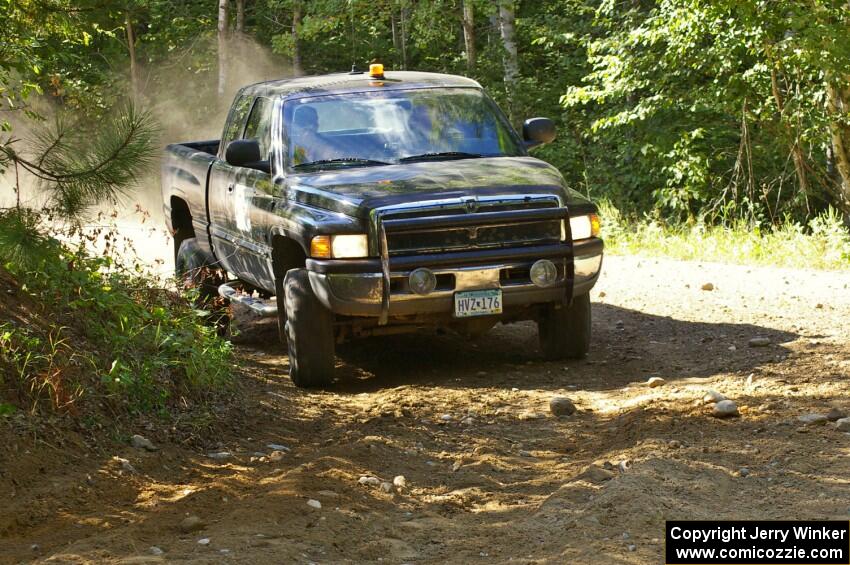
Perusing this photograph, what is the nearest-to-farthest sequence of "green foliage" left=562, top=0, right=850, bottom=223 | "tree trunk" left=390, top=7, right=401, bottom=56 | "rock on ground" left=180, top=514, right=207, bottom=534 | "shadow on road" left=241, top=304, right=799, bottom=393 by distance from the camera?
"rock on ground" left=180, top=514, right=207, bottom=534 < "shadow on road" left=241, top=304, right=799, bottom=393 < "green foliage" left=562, top=0, right=850, bottom=223 < "tree trunk" left=390, top=7, right=401, bottom=56

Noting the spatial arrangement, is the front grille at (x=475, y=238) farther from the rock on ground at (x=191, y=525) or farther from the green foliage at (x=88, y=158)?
the rock on ground at (x=191, y=525)

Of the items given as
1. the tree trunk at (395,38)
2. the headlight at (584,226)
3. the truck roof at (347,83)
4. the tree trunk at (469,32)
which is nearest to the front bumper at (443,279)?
the headlight at (584,226)

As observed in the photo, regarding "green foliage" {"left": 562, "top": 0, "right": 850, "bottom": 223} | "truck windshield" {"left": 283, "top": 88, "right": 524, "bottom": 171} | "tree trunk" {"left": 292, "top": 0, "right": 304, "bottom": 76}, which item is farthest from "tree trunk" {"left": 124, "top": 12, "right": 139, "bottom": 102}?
"truck windshield" {"left": 283, "top": 88, "right": 524, "bottom": 171}

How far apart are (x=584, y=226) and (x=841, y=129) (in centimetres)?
792

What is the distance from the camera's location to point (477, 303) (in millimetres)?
7816

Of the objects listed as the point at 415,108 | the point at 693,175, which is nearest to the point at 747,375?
the point at 415,108

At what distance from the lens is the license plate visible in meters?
7.79

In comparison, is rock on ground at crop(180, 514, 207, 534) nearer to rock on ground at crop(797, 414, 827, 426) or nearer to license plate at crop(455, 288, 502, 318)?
license plate at crop(455, 288, 502, 318)

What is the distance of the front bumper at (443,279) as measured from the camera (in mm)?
7648

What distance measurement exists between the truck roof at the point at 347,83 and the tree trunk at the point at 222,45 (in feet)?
50.1

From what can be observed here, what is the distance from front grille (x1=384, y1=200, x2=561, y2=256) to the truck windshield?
0.95 meters

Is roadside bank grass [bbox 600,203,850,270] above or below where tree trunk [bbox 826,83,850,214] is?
below

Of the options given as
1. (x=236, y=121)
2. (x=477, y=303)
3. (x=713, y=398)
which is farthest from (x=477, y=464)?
(x=236, y=121)

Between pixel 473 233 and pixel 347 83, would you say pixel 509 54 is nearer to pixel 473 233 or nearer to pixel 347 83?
pixel 347 83
